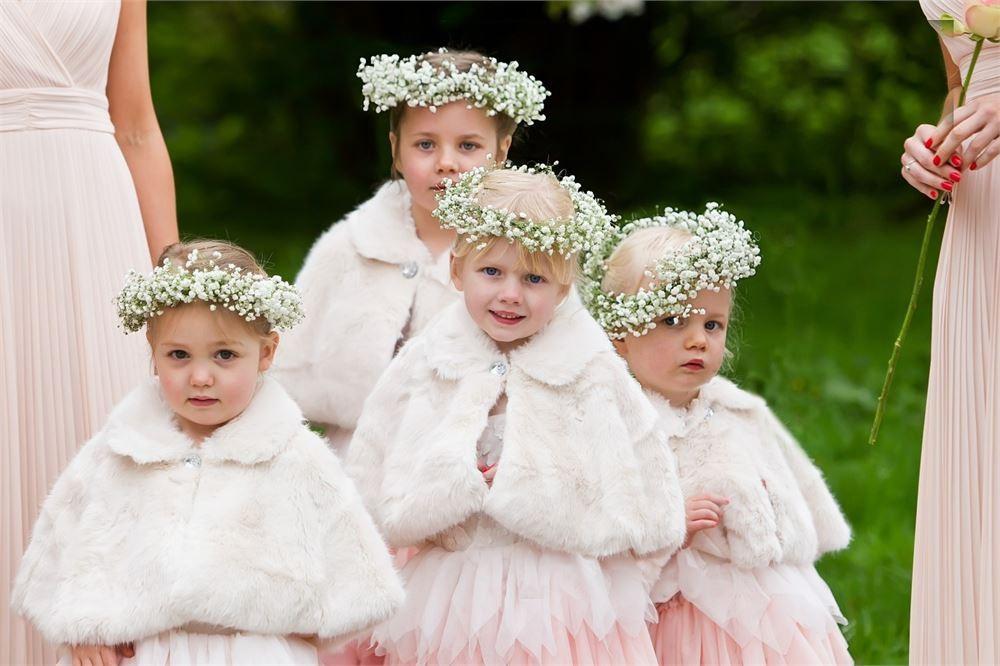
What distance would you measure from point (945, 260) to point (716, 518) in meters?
1.07

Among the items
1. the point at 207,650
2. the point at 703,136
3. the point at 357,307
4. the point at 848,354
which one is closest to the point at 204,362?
the point at 207,650

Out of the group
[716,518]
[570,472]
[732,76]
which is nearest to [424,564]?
[570,472]

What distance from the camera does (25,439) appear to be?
474 cm

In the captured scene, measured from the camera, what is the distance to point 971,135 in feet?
13.4

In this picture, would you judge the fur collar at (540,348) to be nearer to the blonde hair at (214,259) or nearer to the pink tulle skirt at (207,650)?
the blonde hair at (214,259)

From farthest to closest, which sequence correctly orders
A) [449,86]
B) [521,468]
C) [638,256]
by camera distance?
[449,86]
[638,256]
[521,468]

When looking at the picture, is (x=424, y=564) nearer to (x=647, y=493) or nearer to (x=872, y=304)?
(x=647, y=493)

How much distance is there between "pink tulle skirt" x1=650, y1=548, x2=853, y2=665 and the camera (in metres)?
4.73

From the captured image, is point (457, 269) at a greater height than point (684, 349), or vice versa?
point (457, 269)

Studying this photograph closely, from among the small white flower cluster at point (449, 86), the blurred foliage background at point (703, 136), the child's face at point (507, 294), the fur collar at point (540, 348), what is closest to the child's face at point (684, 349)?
the fur collar at point (540, 348)

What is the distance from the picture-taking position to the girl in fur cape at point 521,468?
4379mm

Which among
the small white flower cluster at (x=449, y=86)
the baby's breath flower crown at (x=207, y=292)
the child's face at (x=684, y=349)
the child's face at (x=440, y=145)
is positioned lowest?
the child's face at (x=684, y=349)

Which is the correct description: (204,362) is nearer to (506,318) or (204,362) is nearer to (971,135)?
(506,318)

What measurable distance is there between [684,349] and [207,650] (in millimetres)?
1834
